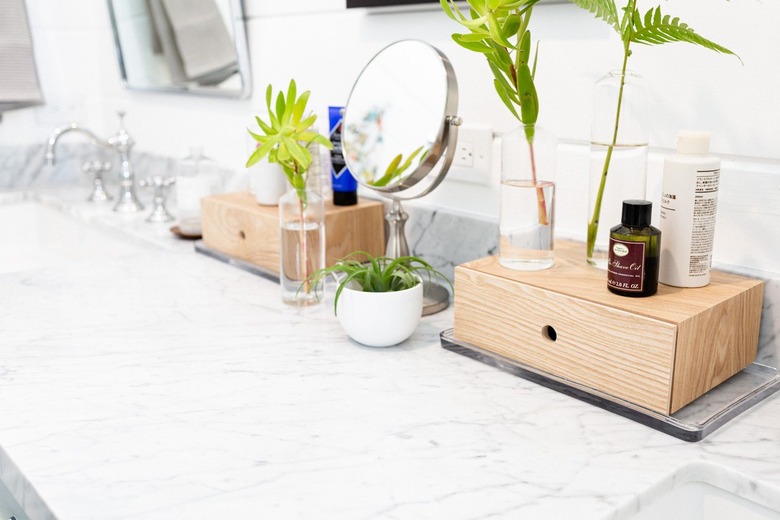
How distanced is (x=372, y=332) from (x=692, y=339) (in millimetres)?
377

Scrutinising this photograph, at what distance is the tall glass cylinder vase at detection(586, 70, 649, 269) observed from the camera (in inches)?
35.4

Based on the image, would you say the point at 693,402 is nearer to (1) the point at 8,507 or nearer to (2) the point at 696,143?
(2) the point at 696,143

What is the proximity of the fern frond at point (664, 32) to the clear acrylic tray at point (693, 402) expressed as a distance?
353 mm

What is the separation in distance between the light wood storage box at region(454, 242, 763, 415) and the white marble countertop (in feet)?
0.12

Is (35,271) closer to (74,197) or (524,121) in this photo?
(74,197)

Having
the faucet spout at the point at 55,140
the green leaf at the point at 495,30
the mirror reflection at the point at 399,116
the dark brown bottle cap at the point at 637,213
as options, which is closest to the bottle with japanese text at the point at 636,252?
the dark brown bottle cap at the point at 637,213

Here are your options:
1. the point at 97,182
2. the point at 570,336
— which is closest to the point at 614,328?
the point at 570,336

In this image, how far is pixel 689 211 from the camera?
2.66 ft

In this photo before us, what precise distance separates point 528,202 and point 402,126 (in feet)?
0.79

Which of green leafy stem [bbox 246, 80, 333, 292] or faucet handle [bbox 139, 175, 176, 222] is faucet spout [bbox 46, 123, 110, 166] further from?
green leafy stem [bbox 246, 80, 333, 292]

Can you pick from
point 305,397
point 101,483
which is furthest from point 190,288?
point 101,483

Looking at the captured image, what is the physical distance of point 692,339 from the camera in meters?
0.76

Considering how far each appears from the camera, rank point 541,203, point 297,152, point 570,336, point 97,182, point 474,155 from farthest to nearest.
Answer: point 97,182, point 474,155, point 297,152, point 541,203, point 570,336

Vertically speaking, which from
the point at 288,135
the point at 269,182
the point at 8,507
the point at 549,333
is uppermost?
the point at 288,135
